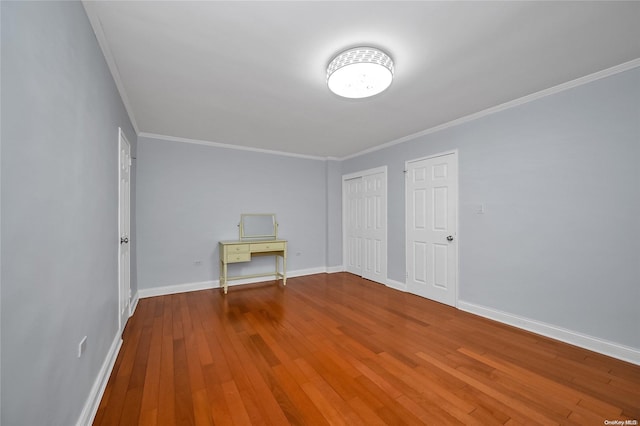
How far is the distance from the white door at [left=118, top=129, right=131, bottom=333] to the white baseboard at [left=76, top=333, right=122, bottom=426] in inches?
16.0

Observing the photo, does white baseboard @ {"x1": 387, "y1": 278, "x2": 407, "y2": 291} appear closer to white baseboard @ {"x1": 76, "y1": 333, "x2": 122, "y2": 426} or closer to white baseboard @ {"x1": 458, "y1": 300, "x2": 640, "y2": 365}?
white baseboard @ {"x1": 458, "y1": 300, "x2": 640, "y2": 365}

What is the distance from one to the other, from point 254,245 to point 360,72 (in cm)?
309

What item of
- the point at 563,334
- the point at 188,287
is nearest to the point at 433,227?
the point at 563,334

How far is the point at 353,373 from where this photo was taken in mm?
1975

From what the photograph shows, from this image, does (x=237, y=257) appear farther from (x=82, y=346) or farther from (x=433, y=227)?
(x=433, y=227)

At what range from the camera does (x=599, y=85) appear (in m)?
2.29

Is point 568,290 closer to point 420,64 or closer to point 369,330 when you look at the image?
point 369,330

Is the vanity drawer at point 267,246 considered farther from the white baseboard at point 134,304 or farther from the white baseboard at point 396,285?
the white baseboard at point 396,285

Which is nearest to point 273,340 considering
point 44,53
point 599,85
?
point 44,53

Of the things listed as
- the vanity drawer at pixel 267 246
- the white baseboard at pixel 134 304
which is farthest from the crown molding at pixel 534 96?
the white baseboard at pixel 134 304

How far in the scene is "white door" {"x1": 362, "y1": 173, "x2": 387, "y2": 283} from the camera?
4527mm

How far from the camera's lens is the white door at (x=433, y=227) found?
3.45 m

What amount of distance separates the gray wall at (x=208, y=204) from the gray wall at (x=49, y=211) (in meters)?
2.24

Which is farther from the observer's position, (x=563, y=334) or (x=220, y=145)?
(x=220, y=145)
